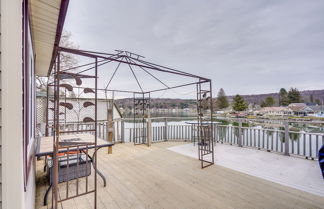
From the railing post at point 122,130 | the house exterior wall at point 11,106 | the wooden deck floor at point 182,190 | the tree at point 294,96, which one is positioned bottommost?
the wooden deck floor at point 182,190

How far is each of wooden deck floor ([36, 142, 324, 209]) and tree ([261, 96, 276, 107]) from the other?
35993 mm

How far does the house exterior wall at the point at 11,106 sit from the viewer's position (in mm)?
880

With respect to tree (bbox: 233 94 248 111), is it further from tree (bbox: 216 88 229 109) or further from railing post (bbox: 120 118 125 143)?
railing post (bbox: 120 118 125 143)

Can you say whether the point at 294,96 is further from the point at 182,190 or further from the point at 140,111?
the point at 182,190

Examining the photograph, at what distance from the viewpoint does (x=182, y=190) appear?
274 centimetres

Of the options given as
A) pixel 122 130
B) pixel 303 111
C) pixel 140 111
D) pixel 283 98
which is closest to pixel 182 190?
pixel 140 111

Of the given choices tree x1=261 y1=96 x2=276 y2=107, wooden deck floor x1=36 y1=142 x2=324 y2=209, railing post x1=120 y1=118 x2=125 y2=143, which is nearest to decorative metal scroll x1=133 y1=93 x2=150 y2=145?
railing post x1=120 y1=118 x2=125 y2=143

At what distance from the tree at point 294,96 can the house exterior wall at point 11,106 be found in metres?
39.6

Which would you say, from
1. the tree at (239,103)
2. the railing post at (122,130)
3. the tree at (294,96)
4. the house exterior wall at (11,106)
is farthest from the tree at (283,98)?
the house exterior wall at (11,106)

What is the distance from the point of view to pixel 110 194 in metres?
2.64

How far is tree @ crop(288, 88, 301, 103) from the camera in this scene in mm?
29953

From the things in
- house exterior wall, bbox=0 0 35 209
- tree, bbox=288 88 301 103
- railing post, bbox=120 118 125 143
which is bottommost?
railing post, bbox=120 118 125 143

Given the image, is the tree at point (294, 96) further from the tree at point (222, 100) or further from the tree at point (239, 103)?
the tree at point (222, 100)

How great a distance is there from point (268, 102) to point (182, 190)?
37696mm
